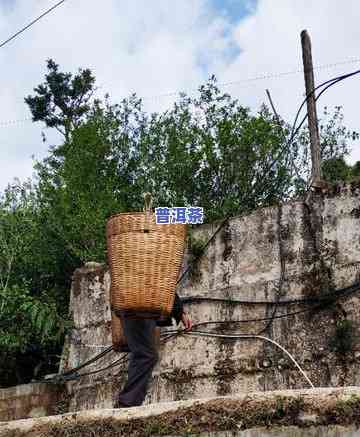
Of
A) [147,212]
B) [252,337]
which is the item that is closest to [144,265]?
[147,212]

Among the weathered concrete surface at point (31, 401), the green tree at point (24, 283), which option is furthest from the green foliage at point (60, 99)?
the weathered concrete surface at point (31, 401)

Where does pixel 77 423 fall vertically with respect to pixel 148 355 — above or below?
below

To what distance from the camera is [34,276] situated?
17.9 meters

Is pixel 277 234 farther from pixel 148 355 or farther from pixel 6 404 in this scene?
pixel 6 404

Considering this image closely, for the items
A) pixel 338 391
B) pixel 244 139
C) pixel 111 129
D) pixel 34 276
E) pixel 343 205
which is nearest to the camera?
pixel 338 391

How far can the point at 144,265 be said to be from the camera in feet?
17.2

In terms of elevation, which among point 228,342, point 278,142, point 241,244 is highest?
point 278,142

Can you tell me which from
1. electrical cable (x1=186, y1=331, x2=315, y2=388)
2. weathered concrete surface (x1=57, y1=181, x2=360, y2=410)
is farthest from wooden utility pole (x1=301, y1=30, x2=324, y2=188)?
electrical cable (x1=186, y1=331, x2=315, y2=388)

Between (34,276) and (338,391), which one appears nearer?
(338,391)

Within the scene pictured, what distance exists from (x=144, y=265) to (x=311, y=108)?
4.45 meters

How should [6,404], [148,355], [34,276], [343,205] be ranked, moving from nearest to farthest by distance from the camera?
[148,355], [343,205], [6,404], [34,276]

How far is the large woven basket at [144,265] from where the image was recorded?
520 centimetres

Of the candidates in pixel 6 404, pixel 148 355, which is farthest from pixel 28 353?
pixel 148 355

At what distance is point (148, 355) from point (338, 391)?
5.18 feet
